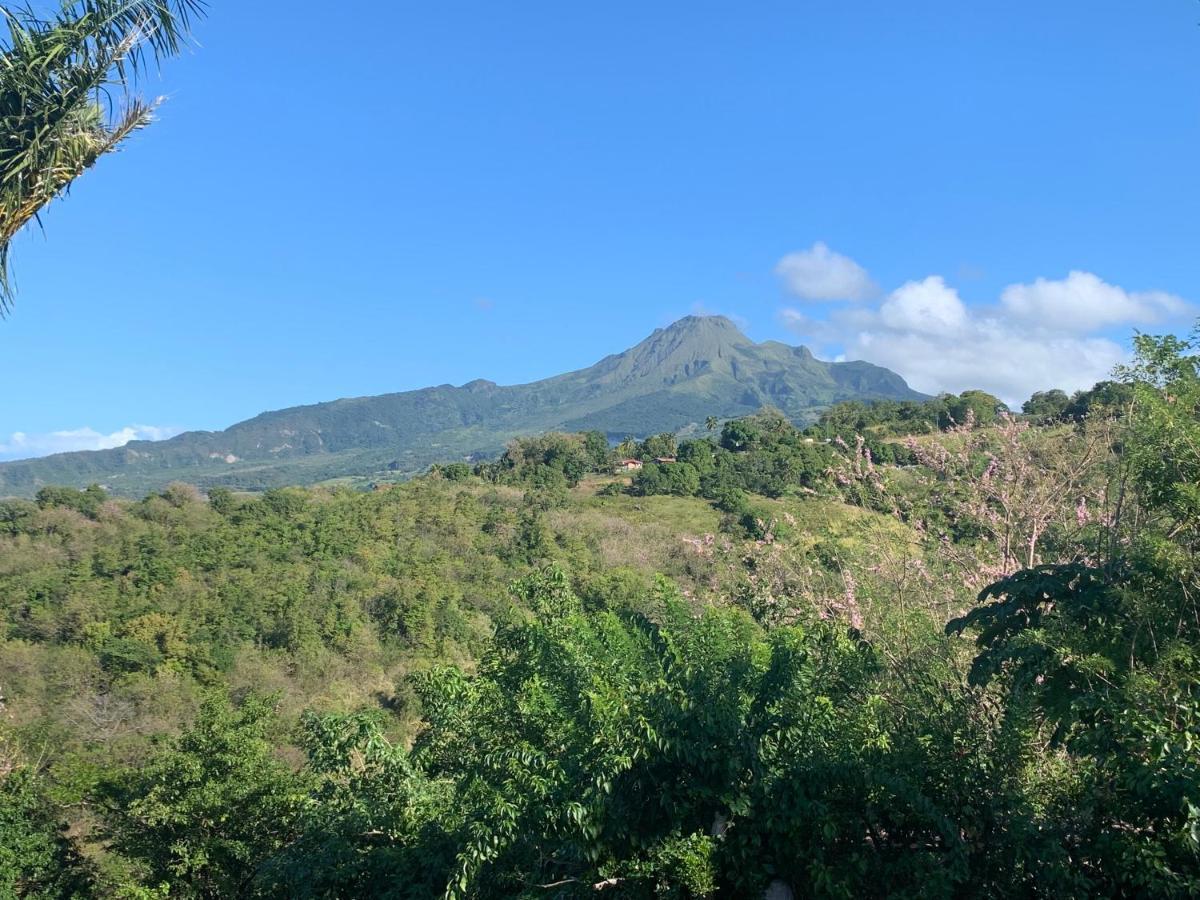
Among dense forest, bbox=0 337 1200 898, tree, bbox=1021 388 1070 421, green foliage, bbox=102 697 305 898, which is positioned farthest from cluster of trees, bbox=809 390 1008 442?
green foliage, bbox=102 697 305 898

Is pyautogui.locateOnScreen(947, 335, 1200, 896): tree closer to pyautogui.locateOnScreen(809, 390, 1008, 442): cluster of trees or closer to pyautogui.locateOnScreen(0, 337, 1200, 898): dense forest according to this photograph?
pyautogui.locateOnScreen(0, 337, 1200, 898): dense forest

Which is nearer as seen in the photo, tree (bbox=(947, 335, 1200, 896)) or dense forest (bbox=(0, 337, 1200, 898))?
tree (bbox=(947, 335, 1200, 896))

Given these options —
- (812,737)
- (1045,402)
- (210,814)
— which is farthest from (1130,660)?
(1045,402)

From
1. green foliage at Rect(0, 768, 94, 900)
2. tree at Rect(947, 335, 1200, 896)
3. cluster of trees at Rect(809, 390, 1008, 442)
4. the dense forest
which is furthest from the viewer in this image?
cluster of trees at Rect(809, 390, 1008, 442)

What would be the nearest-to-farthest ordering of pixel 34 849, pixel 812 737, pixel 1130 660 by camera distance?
pixel 1130 660, pixel 812 737, pixel 34 849

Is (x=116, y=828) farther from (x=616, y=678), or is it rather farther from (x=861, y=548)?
(x=861, y=548)

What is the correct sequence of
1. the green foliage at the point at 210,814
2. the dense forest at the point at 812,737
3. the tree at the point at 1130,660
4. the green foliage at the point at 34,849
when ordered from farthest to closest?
the green foliage at the point at 210,814, the green foliage at the point at 34,849, the dense forest at the point at 812,737, the tree at the point at 1130,660

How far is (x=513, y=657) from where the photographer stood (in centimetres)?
811

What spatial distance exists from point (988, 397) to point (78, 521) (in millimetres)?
39780

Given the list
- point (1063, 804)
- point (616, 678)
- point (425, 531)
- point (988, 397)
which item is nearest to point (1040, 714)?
point (1063, 804)

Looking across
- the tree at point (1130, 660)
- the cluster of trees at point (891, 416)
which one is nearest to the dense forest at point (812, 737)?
the tree at point (1130, 660)

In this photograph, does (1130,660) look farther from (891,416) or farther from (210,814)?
(891,416)

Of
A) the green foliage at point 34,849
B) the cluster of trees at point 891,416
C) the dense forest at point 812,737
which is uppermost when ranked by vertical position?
the cluster of trees at point 891,416

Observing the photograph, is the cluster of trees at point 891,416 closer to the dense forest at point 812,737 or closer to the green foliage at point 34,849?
the dense forest at point 812,737
